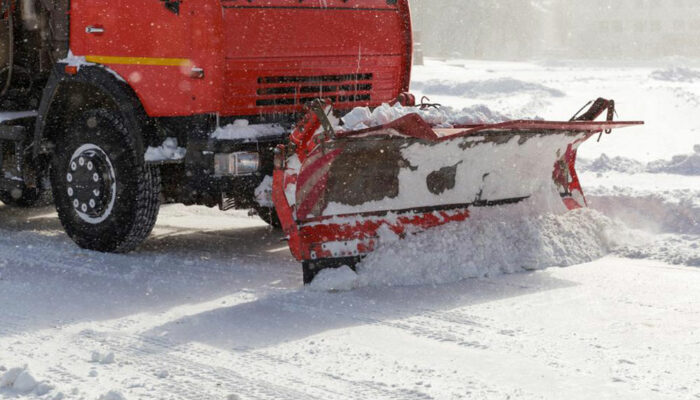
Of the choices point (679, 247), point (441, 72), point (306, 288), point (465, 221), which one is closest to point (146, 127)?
point (306, 288)

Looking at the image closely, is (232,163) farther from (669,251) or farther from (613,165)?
(613,165)

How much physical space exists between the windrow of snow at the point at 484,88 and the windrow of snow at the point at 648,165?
42.7 feet

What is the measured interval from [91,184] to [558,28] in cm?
6857

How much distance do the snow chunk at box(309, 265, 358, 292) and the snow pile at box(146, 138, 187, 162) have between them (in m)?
1.24

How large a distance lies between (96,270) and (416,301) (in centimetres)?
206

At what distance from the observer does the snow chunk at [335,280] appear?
5.58 metres

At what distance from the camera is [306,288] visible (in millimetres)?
5672

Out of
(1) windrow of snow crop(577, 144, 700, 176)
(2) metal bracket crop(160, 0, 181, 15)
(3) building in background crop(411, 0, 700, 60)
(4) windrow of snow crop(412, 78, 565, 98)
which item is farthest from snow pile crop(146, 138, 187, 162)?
(3) building in background crop(411, 0, 700, 60)

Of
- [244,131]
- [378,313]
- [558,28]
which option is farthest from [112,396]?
[558,28]

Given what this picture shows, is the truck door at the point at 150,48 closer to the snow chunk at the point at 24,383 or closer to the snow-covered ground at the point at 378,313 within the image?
the snow-covered ground at the point at 378,313

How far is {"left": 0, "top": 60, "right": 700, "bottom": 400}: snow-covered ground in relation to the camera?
4.07 metres

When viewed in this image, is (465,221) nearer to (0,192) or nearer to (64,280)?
(64,280)

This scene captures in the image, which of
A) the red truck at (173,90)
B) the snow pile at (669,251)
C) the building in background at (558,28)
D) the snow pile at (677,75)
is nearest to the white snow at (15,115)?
the red truck at (173,90)

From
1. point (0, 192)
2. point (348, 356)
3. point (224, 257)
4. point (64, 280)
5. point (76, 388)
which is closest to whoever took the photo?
point (76, 388)
